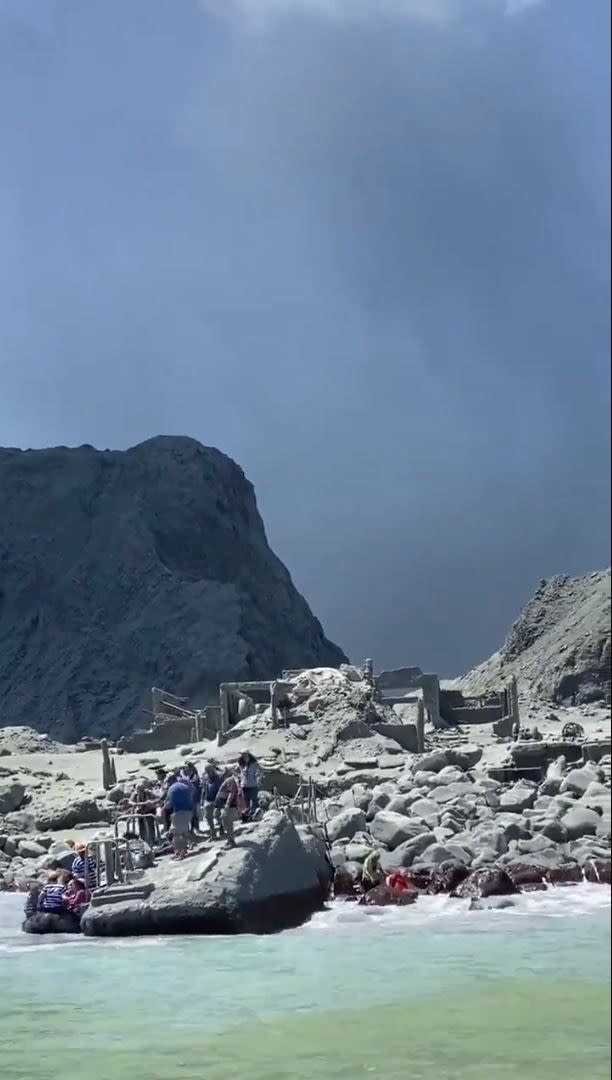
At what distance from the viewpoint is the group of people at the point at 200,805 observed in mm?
9188

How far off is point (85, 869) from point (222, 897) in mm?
2097

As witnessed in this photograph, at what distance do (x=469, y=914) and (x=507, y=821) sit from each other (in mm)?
2187

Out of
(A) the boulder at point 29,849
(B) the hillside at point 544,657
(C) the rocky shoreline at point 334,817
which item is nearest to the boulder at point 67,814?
(C) the rocky shoreline at point 334,817

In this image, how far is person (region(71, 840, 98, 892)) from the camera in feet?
32.2

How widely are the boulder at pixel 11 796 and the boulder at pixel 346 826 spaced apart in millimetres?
3483

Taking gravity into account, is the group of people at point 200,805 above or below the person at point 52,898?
above

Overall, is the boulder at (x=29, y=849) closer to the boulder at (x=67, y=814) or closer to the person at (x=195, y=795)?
the boulder at (x=67, y=814)

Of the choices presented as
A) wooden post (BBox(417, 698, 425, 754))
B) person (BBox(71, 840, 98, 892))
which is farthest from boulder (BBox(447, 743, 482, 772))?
person (BBox(71, 840, 98, 892))

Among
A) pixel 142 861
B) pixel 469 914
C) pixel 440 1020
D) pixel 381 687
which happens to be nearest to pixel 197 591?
pixel 142 861

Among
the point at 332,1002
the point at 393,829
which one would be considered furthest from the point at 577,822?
the point at 393,829

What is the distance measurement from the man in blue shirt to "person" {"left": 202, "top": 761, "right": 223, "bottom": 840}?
180mm

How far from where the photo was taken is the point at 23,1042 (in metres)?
5.78

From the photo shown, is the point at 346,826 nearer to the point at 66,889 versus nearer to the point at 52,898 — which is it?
the point at 66,889

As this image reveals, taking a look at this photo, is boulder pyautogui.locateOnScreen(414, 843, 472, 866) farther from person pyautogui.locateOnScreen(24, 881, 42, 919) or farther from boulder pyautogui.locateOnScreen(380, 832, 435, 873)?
person pyautogui.locateOnScreen(24, 881, 42, 919)
